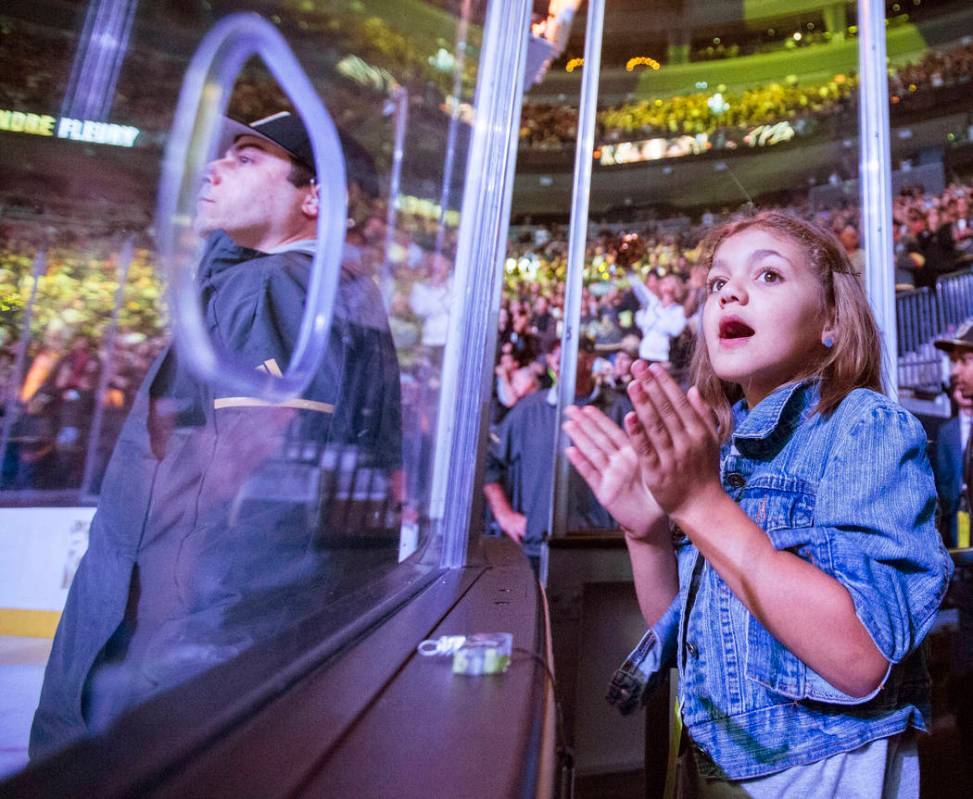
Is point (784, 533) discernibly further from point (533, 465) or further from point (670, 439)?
point (533, 465)

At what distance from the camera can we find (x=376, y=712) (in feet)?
2.04

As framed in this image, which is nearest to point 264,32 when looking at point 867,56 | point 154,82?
point 154,82

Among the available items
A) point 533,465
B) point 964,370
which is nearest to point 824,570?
point 533,465

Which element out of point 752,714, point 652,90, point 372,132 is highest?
point 652,90

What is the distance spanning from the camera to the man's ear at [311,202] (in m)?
0.99

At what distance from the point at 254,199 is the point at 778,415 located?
2.42ft

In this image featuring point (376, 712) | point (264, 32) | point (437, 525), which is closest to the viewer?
point (376, 712)

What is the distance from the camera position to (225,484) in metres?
0.81

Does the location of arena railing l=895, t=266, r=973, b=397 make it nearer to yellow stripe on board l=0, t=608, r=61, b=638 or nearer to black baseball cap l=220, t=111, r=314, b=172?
black baseball cap l=220, t=111, r=314, b=172

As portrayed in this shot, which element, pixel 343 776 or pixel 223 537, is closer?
pixel 343 776

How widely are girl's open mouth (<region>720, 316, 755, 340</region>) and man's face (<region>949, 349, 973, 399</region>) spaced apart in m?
3.08

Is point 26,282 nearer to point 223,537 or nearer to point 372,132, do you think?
point 223,537

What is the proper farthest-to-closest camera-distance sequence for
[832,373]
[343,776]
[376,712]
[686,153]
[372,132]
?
1. [686,153]
2. [372,132]
3. [832,373]
4. [376,712]
5. [343,776]

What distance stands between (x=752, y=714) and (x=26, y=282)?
0.87 m
